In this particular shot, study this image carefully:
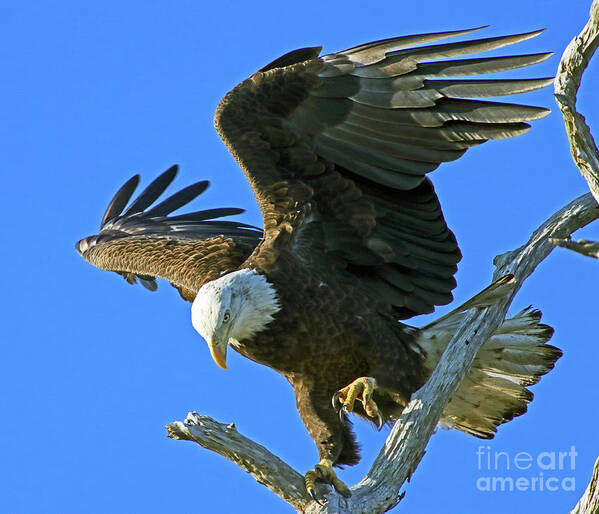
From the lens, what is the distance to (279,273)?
17.9ft

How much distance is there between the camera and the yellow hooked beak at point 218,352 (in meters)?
5.17

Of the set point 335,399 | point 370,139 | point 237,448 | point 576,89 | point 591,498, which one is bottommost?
point 591,498

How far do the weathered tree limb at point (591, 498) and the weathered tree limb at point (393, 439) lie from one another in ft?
2.41

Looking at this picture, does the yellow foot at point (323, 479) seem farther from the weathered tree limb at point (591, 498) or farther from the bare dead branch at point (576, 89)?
the bare dead branch at point (576, 89)

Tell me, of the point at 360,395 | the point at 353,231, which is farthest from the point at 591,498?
the point at 353,231

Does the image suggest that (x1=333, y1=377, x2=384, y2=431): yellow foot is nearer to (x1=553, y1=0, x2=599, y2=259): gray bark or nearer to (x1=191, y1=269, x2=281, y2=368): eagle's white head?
(x1=191, y1=269, x2=281, y2=368): eagle's white head

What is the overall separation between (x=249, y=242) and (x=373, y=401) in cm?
130

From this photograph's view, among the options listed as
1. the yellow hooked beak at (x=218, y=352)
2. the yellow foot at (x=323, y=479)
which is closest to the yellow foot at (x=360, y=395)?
the yellow foot at (x=323, y=479)

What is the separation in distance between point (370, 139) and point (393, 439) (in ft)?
5.64

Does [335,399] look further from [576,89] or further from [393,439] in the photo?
[576,89]

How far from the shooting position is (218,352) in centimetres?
518

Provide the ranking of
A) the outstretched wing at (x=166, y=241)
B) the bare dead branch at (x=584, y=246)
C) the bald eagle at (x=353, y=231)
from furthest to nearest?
the outstretched wing at (x=166, y=241) < the bald eagle at (x=353, y=231) < the bare dead branch at (x=584, y=246)

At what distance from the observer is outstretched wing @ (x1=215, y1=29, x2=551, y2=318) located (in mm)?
5355

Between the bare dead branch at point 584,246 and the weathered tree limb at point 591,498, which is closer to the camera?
the bare dead branch at point 584,246
